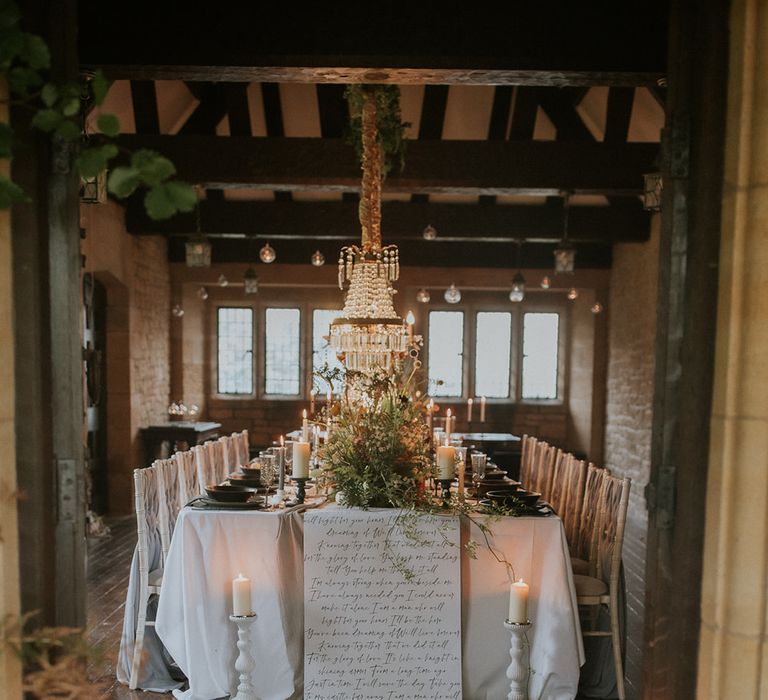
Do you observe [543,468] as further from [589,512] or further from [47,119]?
[47,119]

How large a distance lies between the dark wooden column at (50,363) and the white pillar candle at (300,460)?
1.58 meters

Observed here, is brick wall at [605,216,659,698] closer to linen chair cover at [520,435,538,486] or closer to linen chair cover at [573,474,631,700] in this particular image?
linen chair cover at [520,435,538,486]

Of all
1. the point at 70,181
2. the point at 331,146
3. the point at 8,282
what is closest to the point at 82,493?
the point at 8,282

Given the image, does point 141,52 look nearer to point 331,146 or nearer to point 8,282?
point 8,282

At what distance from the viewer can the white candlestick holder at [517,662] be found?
294 centimetres

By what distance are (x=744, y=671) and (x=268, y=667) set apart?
213 cm

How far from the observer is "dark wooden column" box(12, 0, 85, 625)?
186cm

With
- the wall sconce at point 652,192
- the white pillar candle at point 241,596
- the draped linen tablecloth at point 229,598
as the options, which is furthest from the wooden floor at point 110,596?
the wall sconce at point 652,192

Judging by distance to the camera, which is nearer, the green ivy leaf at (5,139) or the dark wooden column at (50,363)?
the green ivy leaf at (5,139)

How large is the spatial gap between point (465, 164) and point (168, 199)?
5148mm

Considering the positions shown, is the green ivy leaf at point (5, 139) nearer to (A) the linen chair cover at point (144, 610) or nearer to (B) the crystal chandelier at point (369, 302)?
(A) the linen chair cover at point (144, 610)

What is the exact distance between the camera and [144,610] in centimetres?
341

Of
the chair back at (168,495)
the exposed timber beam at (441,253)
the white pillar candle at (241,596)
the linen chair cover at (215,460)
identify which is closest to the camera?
the white pillar candle at (241,596)

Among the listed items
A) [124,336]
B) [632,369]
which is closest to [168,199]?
[124,336]
